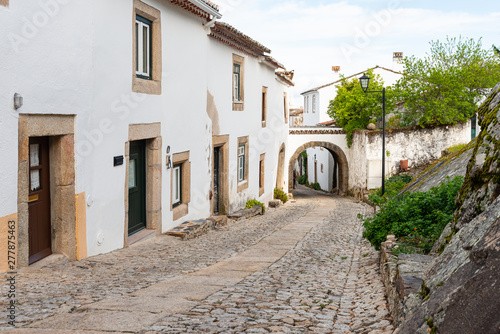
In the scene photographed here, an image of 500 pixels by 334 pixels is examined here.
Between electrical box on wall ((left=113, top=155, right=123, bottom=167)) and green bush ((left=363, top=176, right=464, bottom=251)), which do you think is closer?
green bush ((left=363, top=176, right=464, bottom=251))

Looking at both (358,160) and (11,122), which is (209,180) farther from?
(358,160)

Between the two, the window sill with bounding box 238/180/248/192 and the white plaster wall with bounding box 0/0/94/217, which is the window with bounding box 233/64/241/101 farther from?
the white plaster wall with bounding box 0/0/94/217

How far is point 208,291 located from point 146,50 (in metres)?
5.47

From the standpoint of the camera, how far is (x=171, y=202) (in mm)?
10695

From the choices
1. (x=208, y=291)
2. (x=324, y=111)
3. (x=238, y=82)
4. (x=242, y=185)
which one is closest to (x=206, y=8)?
(x=238, y=82)

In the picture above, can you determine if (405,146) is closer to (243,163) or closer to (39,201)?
(243,163)

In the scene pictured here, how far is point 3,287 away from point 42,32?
119 inches

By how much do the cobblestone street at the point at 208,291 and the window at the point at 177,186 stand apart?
74.0 inches

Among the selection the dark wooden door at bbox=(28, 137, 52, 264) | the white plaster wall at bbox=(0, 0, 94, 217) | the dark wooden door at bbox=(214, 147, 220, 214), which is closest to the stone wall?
the dark wooden door at bbox=(214, 147, 220, 214)

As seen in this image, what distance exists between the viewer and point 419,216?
6555mm

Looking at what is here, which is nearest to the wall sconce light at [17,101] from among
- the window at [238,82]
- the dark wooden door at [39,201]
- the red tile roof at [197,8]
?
the dark wooden door at [39,201]

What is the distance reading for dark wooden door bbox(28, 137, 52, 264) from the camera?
22.0 feet

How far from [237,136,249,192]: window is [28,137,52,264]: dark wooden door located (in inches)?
382

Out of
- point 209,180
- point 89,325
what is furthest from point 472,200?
point 209,180
